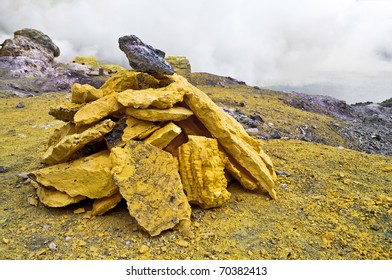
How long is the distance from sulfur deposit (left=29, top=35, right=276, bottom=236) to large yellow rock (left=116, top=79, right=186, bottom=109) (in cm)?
2

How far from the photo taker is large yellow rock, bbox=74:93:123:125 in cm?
682

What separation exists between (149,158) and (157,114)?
109 centimetres

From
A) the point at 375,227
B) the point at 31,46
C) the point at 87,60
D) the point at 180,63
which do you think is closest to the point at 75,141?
the point at 375,227

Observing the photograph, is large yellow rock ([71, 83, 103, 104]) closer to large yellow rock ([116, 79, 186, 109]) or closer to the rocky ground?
large yellow rock ([116, 79, 186, 109])

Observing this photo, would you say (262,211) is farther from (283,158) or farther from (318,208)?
(283,158)

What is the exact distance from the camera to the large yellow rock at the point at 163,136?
656 centimetres

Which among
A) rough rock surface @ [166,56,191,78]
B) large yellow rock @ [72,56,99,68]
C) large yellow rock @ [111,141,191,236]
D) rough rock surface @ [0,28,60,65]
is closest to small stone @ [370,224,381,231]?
large yellow rock @ [111,141,191,236]

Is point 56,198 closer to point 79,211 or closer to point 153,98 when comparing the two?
point 79,211

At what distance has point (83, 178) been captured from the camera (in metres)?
6.16

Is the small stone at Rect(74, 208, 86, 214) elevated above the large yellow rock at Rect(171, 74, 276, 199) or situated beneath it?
situated beneath

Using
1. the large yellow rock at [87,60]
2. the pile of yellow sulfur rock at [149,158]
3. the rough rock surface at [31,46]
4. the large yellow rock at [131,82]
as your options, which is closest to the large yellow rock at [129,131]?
the pile of yellow sulfur rock at [149,158]

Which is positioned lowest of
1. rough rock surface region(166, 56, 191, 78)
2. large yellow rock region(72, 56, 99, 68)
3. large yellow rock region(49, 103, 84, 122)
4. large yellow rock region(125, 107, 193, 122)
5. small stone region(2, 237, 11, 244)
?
small stone region(2, 237, 11, 244)

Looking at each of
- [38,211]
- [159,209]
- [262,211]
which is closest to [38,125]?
[38,211]

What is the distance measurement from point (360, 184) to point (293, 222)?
2.92 meters
